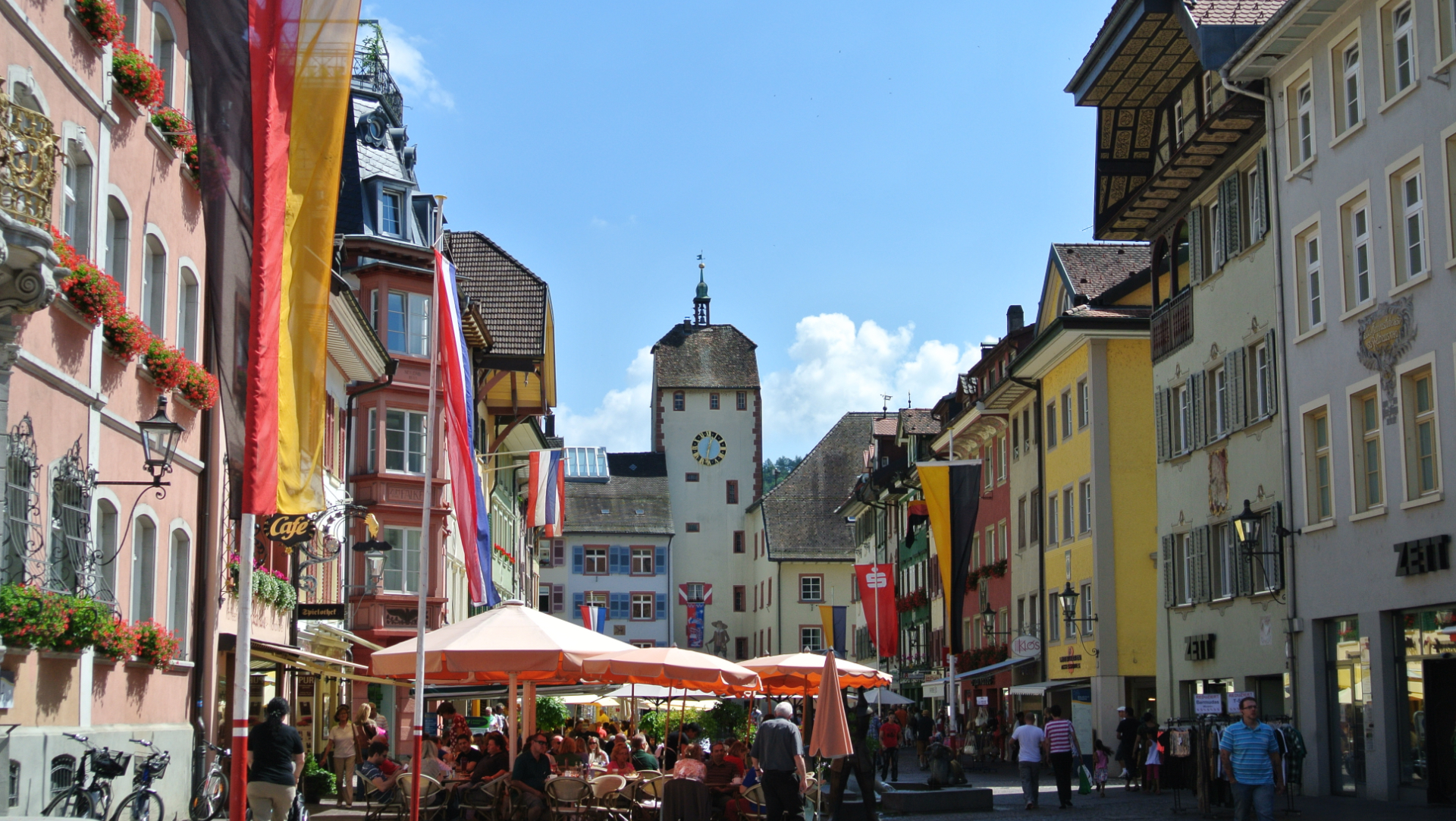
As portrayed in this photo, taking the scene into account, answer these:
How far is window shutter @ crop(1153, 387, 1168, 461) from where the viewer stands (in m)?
33.0

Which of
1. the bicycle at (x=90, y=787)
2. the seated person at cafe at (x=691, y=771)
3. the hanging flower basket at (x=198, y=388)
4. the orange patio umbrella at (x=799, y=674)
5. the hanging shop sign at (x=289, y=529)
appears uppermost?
the hanging flower basket at (x=198, y=388)

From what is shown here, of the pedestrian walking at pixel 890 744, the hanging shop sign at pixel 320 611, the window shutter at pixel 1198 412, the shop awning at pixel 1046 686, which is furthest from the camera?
the shop awning at pixel 1046 686

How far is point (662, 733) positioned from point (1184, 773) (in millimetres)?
18134

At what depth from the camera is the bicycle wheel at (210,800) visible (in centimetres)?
1756

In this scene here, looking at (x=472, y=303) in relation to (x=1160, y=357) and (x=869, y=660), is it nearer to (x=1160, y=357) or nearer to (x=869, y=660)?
(x=1160, y=357)

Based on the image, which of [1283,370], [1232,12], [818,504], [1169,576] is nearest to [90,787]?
[1283,370]

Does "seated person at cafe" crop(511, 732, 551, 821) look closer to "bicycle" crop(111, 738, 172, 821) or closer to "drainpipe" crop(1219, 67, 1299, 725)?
"bicycle" crop(111, 738, 172, 821)

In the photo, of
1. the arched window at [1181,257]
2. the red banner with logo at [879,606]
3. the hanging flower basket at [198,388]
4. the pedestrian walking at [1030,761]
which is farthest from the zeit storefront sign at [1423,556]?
the red banner with logo at [879,606]

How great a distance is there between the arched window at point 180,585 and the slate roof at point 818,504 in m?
75.4

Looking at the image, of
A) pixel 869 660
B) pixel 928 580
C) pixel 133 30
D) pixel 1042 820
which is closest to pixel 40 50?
pixel 133 30

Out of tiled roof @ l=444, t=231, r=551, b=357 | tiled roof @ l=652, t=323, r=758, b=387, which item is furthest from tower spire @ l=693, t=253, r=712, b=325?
tiled roof @ l=444, t=231, r=551, b=357

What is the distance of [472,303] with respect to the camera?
42.4m

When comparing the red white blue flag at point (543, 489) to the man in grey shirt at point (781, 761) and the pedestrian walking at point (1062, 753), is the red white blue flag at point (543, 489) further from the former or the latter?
the man in grey shirt at point (781, 761)

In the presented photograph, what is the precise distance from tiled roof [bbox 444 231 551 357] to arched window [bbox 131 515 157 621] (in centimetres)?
3008
